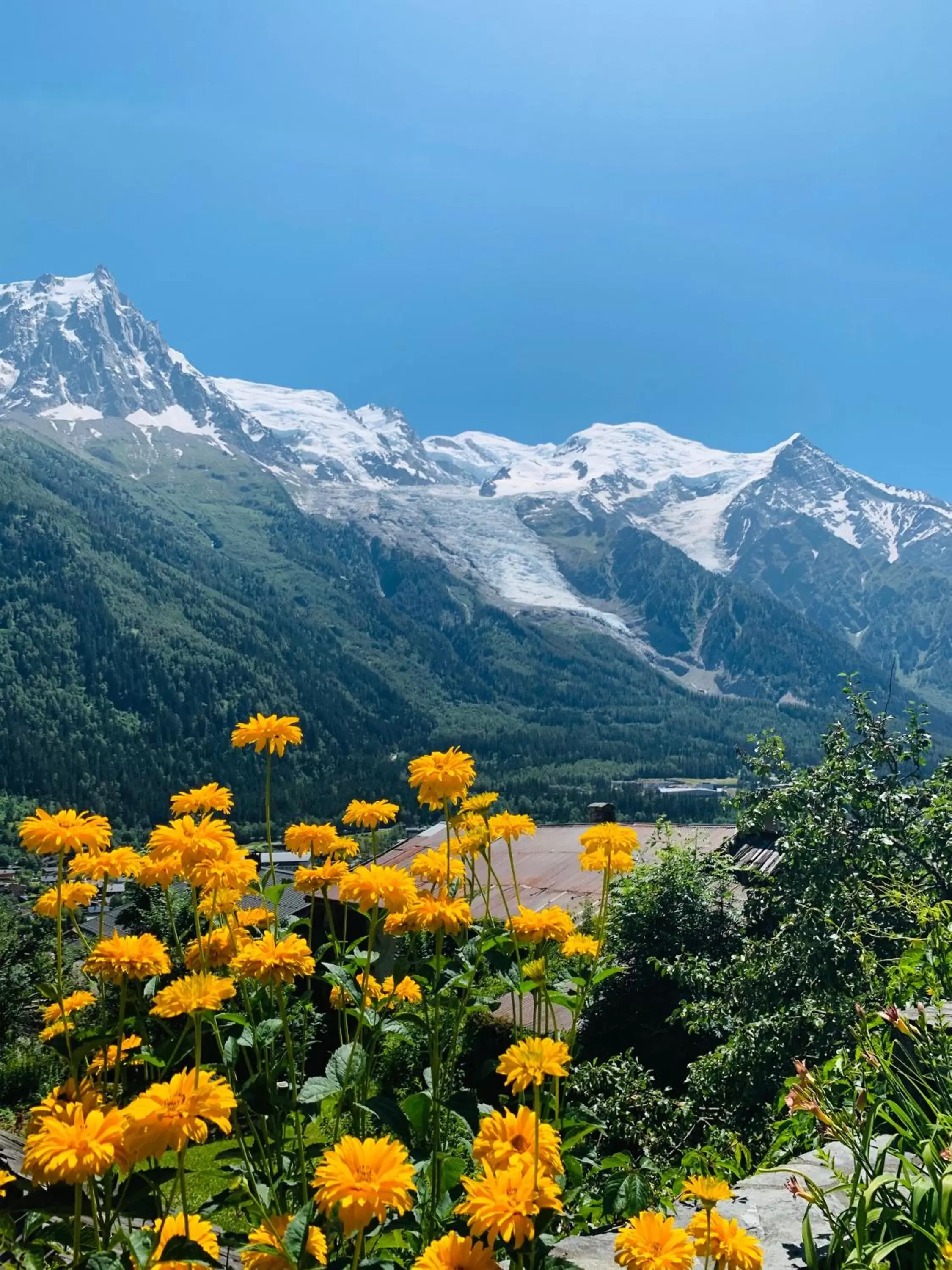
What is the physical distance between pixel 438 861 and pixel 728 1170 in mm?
3125

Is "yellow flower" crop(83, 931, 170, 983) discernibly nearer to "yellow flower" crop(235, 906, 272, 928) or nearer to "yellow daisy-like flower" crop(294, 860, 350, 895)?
"yellow flower" crop(235, 906, 272, 928)

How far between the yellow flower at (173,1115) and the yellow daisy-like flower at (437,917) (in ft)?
4.10

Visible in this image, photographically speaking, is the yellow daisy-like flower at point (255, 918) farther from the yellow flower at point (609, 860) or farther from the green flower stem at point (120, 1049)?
the yellow flower at point (609, 860)

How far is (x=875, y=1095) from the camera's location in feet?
13.6

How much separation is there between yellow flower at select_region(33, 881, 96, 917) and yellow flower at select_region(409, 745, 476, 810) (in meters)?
1.66

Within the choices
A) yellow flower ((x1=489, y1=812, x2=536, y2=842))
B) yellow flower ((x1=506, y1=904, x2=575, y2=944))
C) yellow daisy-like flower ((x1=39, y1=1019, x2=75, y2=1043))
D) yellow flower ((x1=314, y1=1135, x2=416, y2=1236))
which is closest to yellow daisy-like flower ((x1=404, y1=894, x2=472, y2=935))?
yellow flower ((x1=506, y1=904, x2=575, y2=944))

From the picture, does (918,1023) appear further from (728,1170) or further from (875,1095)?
(728,1170)

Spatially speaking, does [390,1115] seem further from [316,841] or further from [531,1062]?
[316,841]

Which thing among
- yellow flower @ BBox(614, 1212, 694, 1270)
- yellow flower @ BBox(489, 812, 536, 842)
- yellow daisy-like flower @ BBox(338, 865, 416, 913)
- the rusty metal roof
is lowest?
the rusty metal roof

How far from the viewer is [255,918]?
4.01 meters

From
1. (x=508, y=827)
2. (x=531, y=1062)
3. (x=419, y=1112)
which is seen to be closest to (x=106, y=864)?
(x=419, y=1112)

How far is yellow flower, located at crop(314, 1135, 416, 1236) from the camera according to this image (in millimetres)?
1922

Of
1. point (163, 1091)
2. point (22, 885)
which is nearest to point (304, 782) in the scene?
point (22, 885)

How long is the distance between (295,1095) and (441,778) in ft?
4.77
